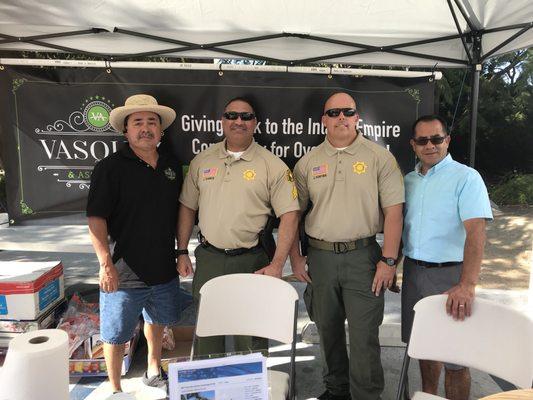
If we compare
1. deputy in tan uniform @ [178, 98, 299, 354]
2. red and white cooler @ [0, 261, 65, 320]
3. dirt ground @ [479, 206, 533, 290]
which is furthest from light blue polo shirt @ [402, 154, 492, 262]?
dirt ground @ [479, 206, 533, 290]

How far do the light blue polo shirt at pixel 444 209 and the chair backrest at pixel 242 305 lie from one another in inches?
30.8

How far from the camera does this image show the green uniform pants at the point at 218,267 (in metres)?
2.30

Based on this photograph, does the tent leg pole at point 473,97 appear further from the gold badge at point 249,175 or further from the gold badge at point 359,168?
the gold badge at point 249,175

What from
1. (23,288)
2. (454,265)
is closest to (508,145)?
(454,265)

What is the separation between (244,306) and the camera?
201 centimetres

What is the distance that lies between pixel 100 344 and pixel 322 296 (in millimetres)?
1549

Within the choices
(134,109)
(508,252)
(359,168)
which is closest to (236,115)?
(134,109)

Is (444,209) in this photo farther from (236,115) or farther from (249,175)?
(236,115)

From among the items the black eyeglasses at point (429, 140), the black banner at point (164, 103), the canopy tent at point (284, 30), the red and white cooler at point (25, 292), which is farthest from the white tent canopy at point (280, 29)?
the red and white cooler at point (25, 292)

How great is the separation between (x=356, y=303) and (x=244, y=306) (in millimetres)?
639

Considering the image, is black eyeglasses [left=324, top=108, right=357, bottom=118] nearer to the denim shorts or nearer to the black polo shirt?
the black polo shirt

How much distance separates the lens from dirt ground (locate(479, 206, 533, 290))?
596 centimetres

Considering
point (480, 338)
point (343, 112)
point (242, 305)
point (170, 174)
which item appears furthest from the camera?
point (170, 174)

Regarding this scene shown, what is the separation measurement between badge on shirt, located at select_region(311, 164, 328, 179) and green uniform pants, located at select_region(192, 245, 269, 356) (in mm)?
525
